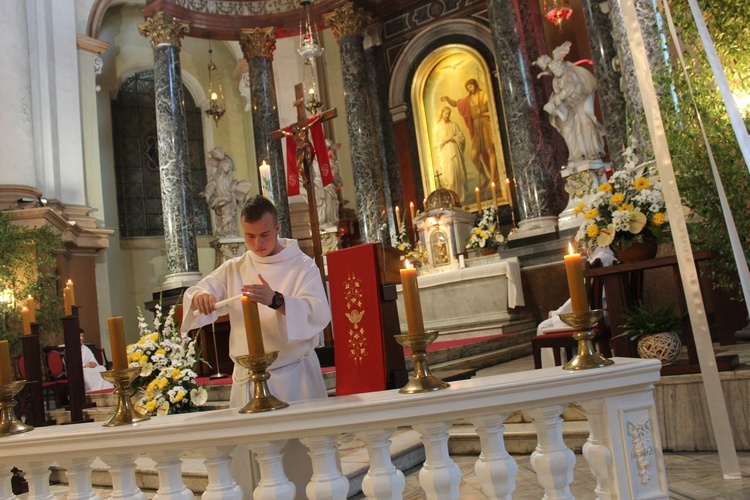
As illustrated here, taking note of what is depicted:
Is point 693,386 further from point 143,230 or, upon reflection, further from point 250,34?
point 143,230

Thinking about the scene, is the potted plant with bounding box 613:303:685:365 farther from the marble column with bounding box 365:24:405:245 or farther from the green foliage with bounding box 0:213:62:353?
the marble column with bounding box 365:24:405:245

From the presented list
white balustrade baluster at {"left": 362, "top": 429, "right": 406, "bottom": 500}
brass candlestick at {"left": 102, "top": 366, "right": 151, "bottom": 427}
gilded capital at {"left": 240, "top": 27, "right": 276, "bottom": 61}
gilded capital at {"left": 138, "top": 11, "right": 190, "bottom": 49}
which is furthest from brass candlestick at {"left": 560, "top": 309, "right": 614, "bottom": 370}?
gilded capital at {"left": 240, "top": 27, "right": 276, "bottom": 61}

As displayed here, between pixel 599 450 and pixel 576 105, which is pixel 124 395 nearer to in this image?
pixel 599 450

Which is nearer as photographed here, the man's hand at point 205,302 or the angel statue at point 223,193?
the man's hand at point 205,302

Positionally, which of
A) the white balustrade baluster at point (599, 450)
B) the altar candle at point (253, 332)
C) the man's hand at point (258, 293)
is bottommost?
the white balustrade baluster at point (599, 450)

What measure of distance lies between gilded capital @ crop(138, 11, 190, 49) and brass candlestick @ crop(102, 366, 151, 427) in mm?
11350

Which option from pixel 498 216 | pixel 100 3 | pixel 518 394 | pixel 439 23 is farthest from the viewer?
pixel 100 3

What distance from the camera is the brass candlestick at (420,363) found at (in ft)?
6.41

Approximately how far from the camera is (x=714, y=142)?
4.02m

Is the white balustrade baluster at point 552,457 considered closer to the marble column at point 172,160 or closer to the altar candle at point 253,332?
the altar candle at point 253,332

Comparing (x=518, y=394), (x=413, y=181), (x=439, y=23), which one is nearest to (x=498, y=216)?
(x=413, y=181)

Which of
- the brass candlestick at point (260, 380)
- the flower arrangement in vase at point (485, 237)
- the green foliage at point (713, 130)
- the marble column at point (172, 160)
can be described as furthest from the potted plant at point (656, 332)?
the marble column at point (172, 160)

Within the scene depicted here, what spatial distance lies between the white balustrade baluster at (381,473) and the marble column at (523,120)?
28.8 ft

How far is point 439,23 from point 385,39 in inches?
50.6
